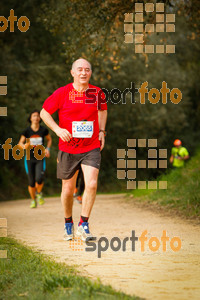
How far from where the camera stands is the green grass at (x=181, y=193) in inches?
458

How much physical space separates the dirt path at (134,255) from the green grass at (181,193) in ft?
2.22

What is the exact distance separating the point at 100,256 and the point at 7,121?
19.3 m

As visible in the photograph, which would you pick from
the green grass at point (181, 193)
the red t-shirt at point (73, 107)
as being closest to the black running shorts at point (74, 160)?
the red t-shirt at point (73, 107)

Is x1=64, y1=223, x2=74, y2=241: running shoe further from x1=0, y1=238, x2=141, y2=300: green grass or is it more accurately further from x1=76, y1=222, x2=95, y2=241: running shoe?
x1=0, y1=238, x2=141, y2=300: green grass

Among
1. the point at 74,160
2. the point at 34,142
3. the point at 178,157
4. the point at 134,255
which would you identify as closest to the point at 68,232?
the point at 74,160

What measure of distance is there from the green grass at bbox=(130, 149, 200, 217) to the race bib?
414cm

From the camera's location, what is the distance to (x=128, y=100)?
29.4 metres

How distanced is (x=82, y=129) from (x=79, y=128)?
45mm

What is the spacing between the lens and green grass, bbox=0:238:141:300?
4504 millimetres

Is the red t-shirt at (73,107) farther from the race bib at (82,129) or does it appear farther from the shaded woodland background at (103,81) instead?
the shaded woodland background at (103,81)

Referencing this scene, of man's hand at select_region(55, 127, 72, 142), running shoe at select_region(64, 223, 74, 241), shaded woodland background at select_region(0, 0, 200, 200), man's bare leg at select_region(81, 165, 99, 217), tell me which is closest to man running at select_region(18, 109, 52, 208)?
shaded woodland background at select_region(0, 0, 200, 200)

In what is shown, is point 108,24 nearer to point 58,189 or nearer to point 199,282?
point 199,282

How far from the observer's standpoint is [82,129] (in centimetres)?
730

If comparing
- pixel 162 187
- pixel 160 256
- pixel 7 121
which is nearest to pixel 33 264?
pixel 160 256
